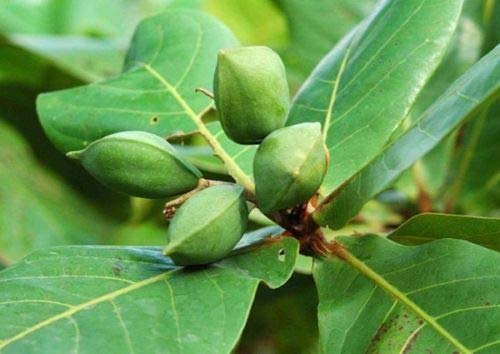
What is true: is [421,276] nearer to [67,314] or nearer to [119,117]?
[67,314]

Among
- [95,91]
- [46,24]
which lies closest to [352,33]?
[95,91]

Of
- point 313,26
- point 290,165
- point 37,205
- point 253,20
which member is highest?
point 290,165

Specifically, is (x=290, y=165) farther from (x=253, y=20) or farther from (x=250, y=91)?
(x=253, y=20)

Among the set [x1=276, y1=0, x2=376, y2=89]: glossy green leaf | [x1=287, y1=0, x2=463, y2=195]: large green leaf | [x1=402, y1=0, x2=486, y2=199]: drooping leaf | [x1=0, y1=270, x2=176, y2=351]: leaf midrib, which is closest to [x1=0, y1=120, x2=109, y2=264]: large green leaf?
[x1=276, y1=0, x2=376, y2=89]: glossy green leaf

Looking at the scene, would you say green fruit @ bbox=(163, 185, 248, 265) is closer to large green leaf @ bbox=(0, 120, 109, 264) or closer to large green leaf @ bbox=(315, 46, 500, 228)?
large green leaf @ bbox=(315, 46, 500, 228)

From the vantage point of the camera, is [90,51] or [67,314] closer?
[67,314]

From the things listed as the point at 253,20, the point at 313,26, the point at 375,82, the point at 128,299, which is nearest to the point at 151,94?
the point at 375,82
